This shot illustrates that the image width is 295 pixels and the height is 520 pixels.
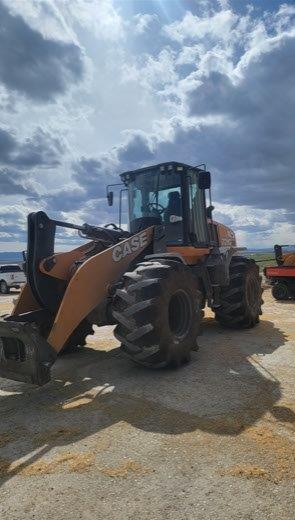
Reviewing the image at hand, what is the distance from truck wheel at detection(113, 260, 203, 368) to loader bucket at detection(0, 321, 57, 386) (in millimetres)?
1074

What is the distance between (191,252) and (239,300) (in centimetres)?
193

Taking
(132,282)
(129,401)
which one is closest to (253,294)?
(132,282)

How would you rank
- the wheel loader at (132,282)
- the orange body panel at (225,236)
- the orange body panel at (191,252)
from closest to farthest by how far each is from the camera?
the wheel loader at (132,282)
the orange body panel at (191,252)
the orange body panel at (225,236)

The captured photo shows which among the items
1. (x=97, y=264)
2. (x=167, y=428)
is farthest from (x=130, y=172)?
(x=167, y=428)

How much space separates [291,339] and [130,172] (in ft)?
15.3

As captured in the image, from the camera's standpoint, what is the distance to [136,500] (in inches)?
129

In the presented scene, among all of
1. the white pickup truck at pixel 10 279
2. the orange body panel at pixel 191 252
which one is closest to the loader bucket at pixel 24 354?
the orange body panel at pixel 191 252

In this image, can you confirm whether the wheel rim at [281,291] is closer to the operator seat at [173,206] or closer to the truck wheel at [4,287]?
the operator seat at [173,206]

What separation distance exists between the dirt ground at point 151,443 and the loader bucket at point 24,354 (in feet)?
1.26

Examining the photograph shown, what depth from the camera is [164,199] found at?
8648 mm

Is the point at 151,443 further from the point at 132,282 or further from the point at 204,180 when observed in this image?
the point at 204,180

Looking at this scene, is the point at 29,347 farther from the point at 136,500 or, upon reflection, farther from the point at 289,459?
the point at 289,459

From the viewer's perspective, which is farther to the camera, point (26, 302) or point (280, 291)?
point (280, 291)

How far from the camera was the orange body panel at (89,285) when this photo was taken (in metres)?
5.78
